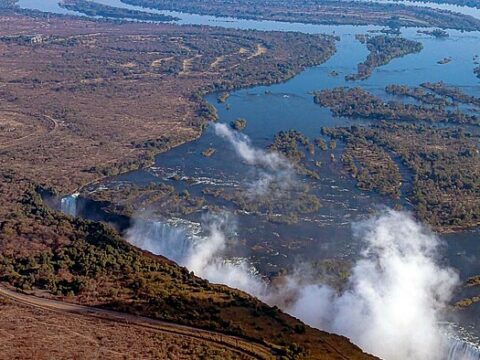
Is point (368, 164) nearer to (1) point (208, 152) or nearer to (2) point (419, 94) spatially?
(1) point (208, 152)

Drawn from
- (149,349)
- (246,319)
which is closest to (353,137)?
(246,319)

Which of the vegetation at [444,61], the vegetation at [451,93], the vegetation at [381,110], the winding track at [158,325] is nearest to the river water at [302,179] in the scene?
the vegetation at [444,61]

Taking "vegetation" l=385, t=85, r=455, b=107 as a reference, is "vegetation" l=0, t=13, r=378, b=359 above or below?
below

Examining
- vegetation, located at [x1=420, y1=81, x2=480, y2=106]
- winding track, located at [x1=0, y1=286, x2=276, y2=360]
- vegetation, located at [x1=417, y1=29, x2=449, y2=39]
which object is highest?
vegetation, located at [x1=417, y1=29, x2=449, y2=39]

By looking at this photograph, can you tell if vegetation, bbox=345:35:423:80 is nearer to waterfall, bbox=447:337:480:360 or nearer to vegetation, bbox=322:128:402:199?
vegetation, bbox=322:128:402:199

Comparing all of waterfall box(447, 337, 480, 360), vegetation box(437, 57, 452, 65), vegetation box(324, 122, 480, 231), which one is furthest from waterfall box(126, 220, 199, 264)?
vegetation box(437, 57, 452, 65)

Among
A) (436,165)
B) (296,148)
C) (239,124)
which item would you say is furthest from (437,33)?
(296,148)
